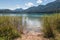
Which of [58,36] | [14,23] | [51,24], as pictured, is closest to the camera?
[58,36]

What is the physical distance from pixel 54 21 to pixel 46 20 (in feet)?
1.51

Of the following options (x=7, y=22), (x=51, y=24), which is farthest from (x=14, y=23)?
(x=51, y=24)

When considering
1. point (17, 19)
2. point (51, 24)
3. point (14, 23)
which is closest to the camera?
point (51, 24)

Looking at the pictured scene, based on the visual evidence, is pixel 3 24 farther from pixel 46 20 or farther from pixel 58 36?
pixel 58 36

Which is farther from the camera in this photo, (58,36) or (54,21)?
(54,21)

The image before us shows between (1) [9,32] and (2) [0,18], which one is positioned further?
(2) [0,18]

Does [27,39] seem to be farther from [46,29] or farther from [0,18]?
[0,18]

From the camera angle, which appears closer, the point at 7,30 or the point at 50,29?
the point at 7,30

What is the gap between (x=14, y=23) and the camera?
8.37m

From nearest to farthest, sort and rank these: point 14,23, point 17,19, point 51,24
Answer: point 51,24
point 14,23
point 17,19

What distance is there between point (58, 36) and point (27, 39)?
1187 mm

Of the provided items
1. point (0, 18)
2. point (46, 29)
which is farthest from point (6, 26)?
point (46, 29)

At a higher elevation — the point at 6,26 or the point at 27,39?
the point at 6,26

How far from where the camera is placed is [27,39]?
24.6 ft
